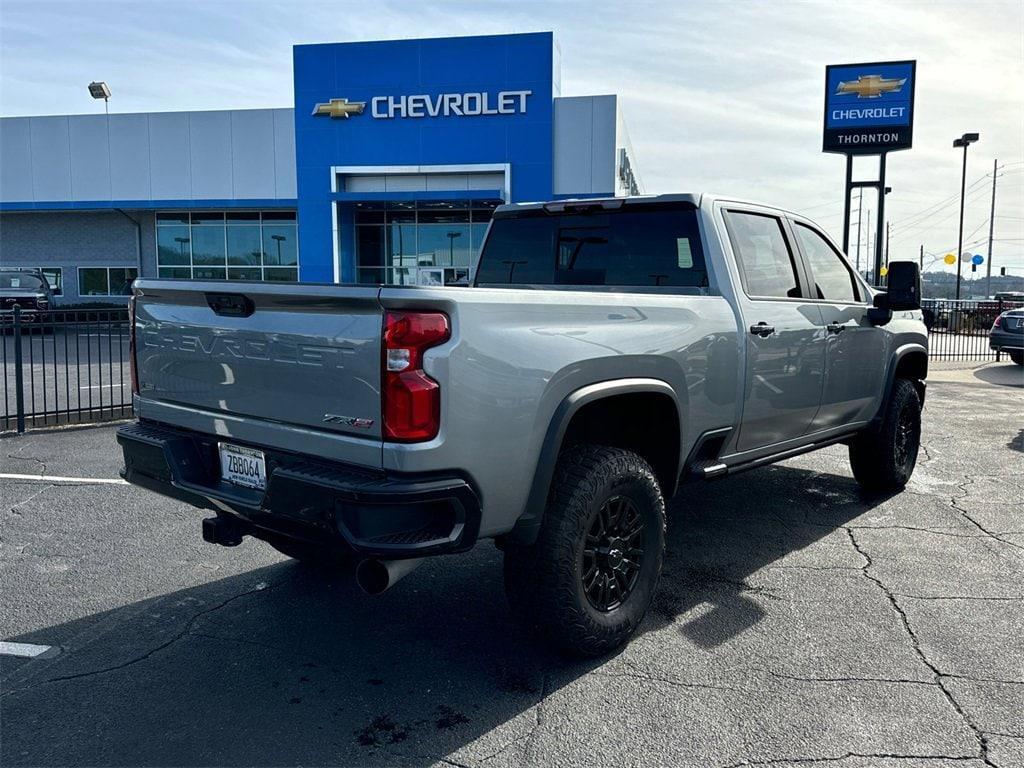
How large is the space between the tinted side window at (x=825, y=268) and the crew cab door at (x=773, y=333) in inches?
8.7

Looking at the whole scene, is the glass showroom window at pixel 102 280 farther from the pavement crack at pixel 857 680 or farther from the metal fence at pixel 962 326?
the pavement crack at pixel 857 680

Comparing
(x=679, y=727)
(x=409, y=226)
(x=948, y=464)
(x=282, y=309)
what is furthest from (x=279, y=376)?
(x=409, y=226)

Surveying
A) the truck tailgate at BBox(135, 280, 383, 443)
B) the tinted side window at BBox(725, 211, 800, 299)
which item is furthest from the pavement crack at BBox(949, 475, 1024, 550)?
the truck tailgate at BBox(135, 280, 383, 443)

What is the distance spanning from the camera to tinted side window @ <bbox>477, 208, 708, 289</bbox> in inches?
184

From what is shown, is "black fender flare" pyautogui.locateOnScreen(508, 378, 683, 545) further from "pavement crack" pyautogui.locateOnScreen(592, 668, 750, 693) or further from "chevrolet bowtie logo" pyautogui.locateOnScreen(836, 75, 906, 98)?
"chevrolet bowtie logo" pyautogui.locateOnScreen(836, 75, 906, 98)

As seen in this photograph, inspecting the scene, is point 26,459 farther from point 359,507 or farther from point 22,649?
point 359,507

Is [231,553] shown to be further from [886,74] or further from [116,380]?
[886,74]

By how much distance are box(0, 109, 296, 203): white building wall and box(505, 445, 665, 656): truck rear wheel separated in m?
31.0

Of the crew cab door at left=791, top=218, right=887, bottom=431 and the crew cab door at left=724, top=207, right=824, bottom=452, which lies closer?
→ the crew cab door at left=724, top=207, right=824, bottom=452

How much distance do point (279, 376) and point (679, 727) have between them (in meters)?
1.98

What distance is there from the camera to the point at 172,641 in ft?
12.7

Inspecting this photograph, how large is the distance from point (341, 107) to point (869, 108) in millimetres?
16622

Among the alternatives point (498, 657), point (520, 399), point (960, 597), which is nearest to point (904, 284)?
point (960, 597)

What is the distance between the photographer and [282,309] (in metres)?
3.25
